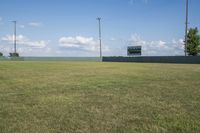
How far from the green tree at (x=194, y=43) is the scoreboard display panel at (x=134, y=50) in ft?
43.3

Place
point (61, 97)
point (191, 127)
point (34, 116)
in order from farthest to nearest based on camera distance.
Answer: point (61, 97), point (34, 116), point (191, 127)

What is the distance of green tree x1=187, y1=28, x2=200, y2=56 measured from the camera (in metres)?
60.1

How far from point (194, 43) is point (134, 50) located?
15705mm

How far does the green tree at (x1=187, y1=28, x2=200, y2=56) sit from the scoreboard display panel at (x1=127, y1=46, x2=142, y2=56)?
520 inches

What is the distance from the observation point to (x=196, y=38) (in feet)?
197

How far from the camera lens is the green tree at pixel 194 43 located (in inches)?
2366

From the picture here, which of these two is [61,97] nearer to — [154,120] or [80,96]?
[80,96]

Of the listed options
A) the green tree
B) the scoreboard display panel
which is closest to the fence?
the scoreboard display panel

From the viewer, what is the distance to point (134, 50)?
70.3 meters

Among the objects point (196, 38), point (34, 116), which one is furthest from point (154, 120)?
point (196, 38)

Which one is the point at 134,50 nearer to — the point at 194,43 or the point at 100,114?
the point at 194,43

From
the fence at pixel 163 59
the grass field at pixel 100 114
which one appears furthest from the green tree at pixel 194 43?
the grass field at pixel 100 114

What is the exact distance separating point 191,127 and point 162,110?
154 cm

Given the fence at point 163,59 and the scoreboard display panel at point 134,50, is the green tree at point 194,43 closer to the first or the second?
the fence at point 163,59
